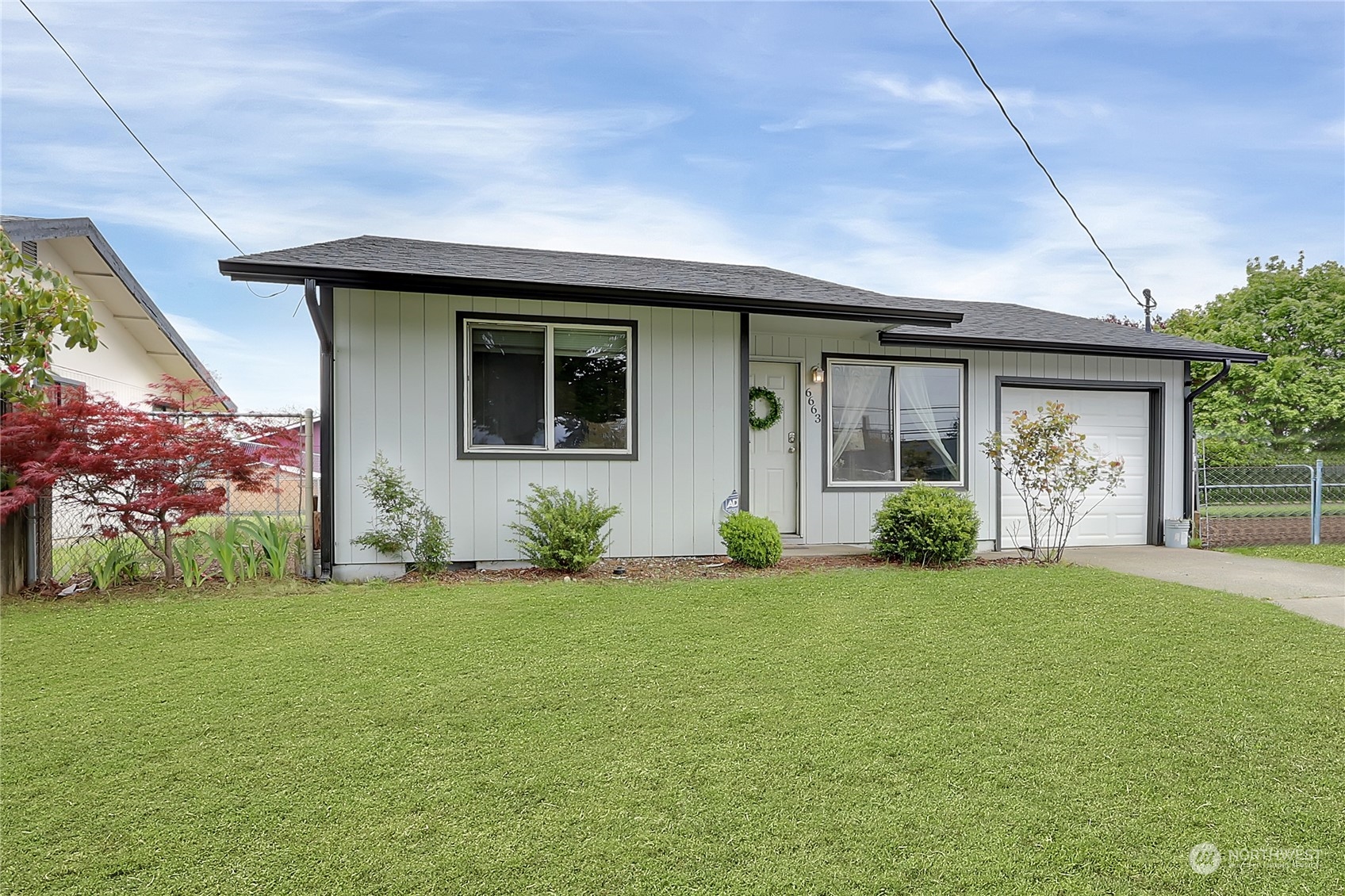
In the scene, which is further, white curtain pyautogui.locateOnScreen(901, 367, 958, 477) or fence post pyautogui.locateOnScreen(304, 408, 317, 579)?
white curtain pyautogui.locateOnScreen(901, 367, 958, 477)

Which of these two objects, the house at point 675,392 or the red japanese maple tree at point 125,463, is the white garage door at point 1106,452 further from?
the red japanese maple tree at point 125,463

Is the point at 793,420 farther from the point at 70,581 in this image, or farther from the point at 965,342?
the point at 70,581

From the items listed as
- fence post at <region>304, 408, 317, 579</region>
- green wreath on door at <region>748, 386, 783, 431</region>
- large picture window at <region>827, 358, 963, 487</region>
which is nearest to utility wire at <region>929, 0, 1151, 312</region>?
large picture window at <region>827, 358, 963, 487</region>

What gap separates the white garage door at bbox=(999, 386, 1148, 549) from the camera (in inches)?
332

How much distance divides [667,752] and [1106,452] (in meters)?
8.34

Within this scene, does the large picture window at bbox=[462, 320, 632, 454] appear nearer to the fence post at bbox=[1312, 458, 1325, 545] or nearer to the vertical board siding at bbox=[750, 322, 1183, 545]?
the vertical board siding at bbox=[750, 322, 1183, 545]

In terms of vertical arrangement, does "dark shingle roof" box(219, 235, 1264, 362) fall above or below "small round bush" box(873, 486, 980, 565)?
above

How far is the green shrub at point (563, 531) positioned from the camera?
589 centimetres

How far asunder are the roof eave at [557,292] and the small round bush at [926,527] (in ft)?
5.98

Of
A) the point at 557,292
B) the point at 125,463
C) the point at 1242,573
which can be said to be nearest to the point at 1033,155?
the point at 1242,573

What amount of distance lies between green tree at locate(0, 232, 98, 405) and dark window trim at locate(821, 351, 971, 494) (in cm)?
662

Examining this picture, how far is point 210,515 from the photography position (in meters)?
5.81

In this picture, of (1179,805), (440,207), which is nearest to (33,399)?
(1179,805)

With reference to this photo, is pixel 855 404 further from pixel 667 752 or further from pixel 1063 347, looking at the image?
pixel 667 752
